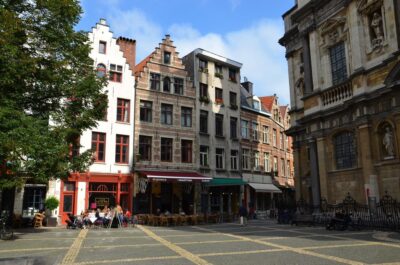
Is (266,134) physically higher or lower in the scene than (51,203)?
higher

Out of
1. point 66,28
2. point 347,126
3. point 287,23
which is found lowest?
point 347,126

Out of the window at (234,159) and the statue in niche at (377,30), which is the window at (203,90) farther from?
the statue in niche at (377,30)

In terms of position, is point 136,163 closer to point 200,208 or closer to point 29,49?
point 200,208

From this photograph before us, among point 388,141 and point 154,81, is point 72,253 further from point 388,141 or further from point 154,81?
point 154,81

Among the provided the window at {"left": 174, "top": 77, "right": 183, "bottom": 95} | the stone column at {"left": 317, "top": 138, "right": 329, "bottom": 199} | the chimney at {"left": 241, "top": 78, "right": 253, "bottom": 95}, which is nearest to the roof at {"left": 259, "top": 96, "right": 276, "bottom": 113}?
the chimney at {"left": 241, "top": 78, "right": 253, "bottom": 95}

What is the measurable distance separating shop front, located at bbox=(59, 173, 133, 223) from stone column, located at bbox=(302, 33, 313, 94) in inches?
541

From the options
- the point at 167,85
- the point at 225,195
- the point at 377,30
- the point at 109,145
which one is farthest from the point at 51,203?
the point at 377,30

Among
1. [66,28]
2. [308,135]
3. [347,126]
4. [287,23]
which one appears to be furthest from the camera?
[287,23]

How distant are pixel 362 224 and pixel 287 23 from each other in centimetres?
1568

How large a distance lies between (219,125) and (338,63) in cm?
1380

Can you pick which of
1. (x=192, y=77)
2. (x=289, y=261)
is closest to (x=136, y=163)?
(x=192, y=77)

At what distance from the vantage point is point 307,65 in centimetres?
2325

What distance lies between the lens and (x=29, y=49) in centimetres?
1565

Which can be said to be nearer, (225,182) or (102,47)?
(102,47)
